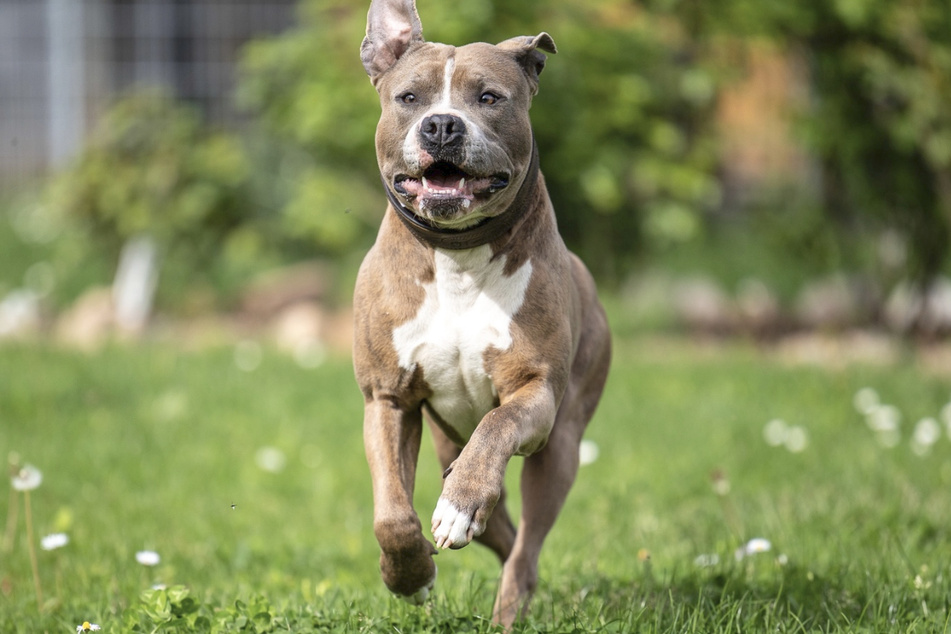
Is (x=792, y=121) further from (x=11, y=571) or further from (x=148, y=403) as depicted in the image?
(x=11, y=571)

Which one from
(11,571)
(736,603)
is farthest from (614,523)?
(11,571)

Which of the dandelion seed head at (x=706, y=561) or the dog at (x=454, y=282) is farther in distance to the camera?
the dandelion seed head at (x=706, y=561)

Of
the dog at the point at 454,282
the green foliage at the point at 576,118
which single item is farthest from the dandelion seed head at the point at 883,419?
the dog at the point at 454,282

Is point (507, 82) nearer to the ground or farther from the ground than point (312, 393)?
farther from the ground

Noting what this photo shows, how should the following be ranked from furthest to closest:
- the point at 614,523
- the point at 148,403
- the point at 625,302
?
the point at 625,302 → the point at 148,403 → the point at 614,523

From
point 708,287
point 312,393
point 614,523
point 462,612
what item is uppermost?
point 462,612

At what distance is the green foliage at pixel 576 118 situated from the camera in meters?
8.78

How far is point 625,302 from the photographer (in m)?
10.9

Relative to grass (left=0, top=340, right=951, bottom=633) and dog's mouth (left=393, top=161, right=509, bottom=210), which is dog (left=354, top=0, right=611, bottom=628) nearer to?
dog's mouth (left=393, top=161, right=509, bottom=210)

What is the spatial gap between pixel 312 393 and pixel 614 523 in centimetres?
289

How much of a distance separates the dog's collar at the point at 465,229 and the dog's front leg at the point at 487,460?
421 mm

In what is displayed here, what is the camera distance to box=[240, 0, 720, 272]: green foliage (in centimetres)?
878

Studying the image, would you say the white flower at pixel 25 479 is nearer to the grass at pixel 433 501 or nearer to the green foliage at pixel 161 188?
the grass at pixel 433 501

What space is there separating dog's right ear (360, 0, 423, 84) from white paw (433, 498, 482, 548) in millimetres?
1289
